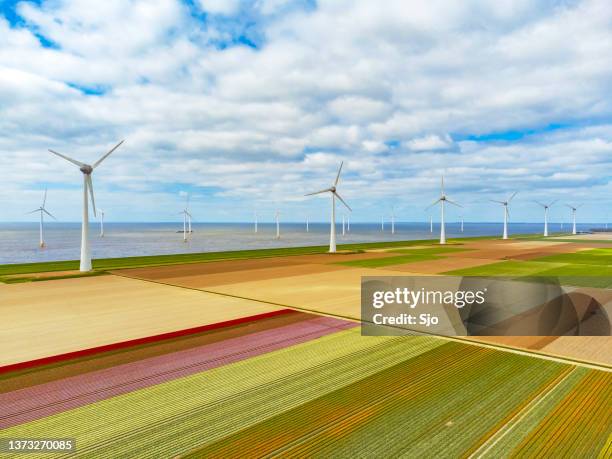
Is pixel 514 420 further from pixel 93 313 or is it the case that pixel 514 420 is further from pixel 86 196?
pixel 86 196

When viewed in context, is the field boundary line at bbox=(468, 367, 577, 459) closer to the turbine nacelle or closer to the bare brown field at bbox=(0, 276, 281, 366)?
the bare brown field at bbox=(0, 276, 281, 366)

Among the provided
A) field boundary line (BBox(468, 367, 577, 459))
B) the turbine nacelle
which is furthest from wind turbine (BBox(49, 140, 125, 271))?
field boundary line (BBox(468, 367, 577, 459))

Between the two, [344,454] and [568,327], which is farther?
Result: [568,327]

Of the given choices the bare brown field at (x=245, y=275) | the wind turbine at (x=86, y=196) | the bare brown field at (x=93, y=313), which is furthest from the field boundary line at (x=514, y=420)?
the wind turbine at (x=86, y=196)

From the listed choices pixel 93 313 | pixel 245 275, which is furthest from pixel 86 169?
pixel 93 313

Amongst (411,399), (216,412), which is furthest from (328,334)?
(216,412)

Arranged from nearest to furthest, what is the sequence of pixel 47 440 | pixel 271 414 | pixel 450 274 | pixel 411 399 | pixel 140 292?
pixel 47 440 → pixel 271 414 → pixel 411 399 → pixel 140 292 → pixel 450 274

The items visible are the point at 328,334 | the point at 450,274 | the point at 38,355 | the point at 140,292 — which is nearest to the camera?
the point at 38,355

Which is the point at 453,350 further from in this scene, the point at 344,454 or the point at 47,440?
the point at 47,440

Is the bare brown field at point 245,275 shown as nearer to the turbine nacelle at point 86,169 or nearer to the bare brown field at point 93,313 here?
the bare brown field at point 93,313
